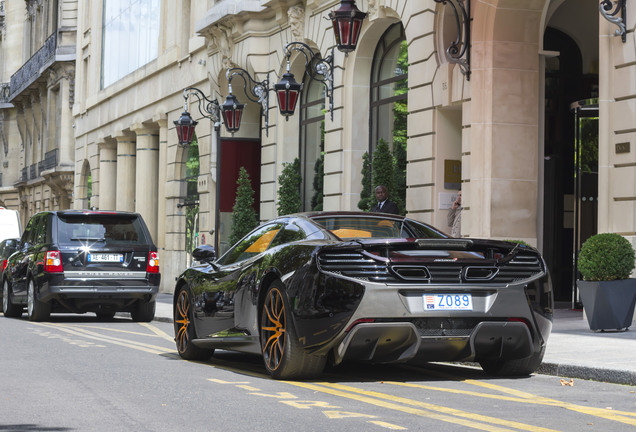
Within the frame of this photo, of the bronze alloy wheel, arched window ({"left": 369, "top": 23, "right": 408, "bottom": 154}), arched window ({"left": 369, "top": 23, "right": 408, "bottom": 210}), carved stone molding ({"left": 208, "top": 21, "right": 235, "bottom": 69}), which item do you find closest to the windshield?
the bronze alloy wheel

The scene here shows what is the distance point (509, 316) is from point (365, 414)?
1.95 metres

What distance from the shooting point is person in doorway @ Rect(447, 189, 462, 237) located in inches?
757

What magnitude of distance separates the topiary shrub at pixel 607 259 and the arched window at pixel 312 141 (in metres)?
11.9

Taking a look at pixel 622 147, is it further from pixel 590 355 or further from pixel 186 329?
pixel 186 329

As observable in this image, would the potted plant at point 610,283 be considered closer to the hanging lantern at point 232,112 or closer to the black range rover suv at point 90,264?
the black range rover suv at point 90,264

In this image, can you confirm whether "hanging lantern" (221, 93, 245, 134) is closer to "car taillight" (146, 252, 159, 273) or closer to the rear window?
the rear window

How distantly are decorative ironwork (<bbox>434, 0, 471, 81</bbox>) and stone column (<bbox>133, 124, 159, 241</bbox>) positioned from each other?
20.5m

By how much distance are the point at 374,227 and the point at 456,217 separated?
9.33 metres

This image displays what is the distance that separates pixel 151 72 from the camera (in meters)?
36.7

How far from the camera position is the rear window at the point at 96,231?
18172 mm

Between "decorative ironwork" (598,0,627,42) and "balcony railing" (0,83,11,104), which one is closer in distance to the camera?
"decorative ironwork" (598,0,627,42)

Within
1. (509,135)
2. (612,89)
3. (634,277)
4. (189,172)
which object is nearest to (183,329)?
(634,277)

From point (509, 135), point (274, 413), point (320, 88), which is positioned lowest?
point (274, 413)

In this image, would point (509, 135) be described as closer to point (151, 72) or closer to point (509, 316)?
point (509, 316)
